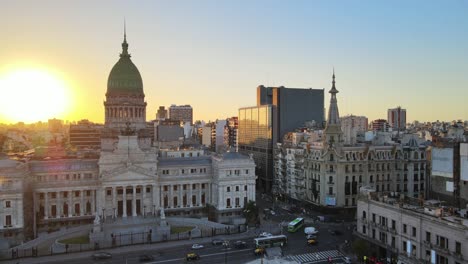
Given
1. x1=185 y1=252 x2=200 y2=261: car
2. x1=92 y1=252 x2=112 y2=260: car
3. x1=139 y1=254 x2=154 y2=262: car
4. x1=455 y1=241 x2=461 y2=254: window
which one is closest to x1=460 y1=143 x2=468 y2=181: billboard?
x1=455 y1=241 x2=461 y2=254: window

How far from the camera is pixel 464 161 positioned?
78250 mm

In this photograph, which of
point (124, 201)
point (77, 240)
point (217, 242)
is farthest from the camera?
point (124, 201)

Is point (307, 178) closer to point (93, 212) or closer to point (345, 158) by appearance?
point (345, 158)

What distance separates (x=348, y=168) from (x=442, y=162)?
36.1 metres

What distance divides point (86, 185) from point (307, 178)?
62293 mm

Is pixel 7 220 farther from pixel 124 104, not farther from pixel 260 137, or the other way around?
pixel 260 137

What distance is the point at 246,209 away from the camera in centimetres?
11106

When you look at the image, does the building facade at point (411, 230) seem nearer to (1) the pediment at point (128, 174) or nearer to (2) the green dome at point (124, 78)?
(1) the pediment at point (128, 174)

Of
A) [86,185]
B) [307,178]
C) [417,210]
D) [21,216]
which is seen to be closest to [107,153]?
Answer: [86,185]

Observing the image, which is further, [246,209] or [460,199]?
[246,209]

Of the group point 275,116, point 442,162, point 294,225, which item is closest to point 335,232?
point 294,225

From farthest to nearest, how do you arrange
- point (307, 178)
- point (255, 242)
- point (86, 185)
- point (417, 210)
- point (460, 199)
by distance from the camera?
point (307, 178) < point (86, 185) < point (255, 242) < point (460, 199) < point (417, 210)

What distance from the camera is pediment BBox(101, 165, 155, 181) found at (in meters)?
108

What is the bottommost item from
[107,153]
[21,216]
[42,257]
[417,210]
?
[42,257]
